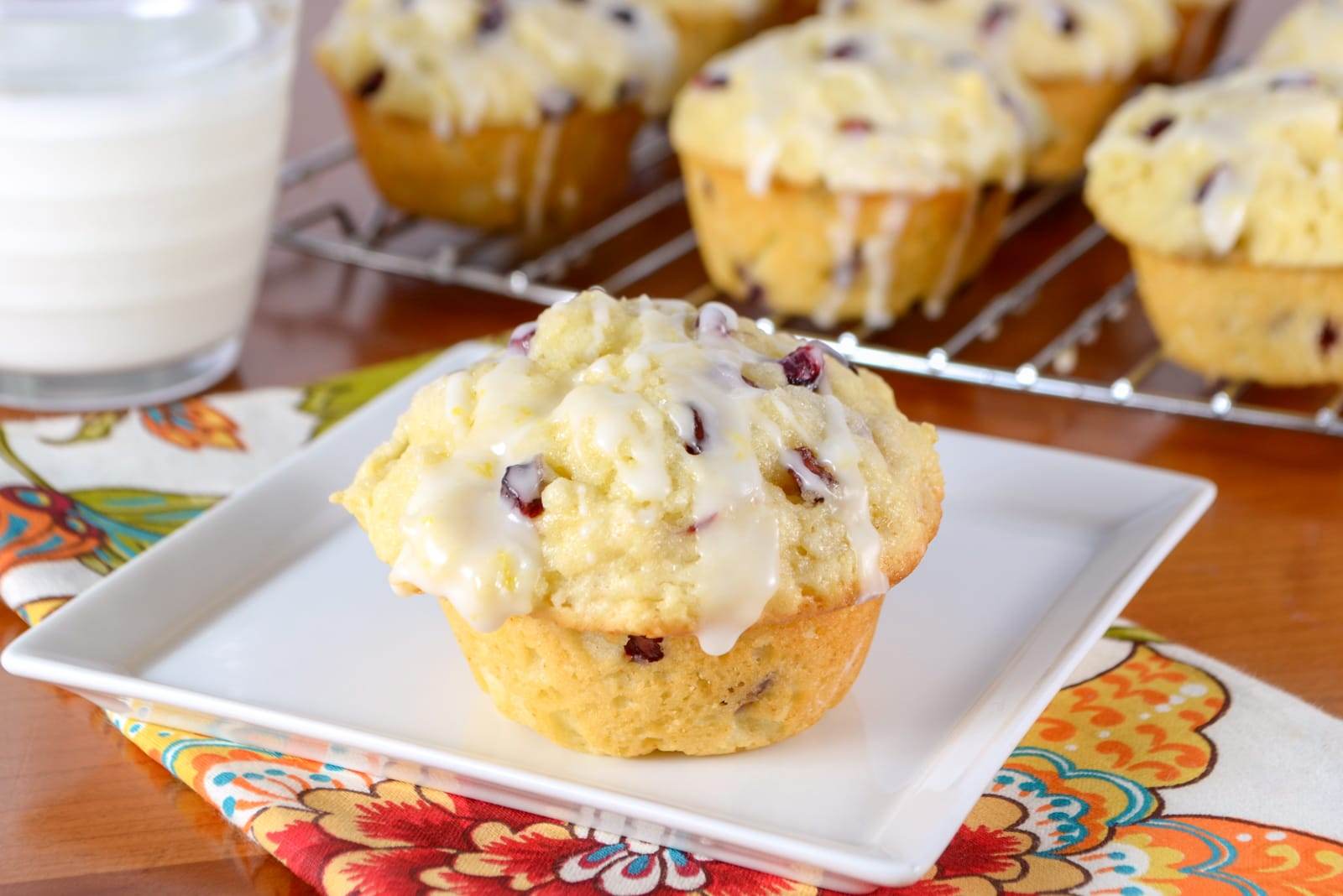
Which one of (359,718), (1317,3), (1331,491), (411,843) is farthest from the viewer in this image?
(1317,3)

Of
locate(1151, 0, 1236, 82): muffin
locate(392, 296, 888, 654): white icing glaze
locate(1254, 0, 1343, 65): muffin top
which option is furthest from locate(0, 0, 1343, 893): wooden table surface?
locate(1151, 0, 1236, 82): muffin

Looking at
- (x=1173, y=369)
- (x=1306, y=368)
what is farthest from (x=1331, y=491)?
(x=1173, y=369)

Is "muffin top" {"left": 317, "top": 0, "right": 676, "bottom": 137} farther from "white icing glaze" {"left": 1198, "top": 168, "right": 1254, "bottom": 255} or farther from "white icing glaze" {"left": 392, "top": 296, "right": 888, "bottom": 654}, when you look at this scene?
"white icing glaze" {"left": 392, "top": 296, "right": 888, "bottom": 654}

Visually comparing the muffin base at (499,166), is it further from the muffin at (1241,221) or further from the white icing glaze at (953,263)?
the muffin at (1241,221)

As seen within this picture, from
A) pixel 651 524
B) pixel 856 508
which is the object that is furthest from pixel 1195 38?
pixel 651 524

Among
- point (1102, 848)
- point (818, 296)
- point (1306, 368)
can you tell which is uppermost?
point (1102, 848)

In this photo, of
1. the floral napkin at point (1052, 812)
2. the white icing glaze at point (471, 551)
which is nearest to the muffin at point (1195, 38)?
the floral napkin at point (1052, 812)

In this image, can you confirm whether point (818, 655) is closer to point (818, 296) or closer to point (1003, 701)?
point (1003, 701)
